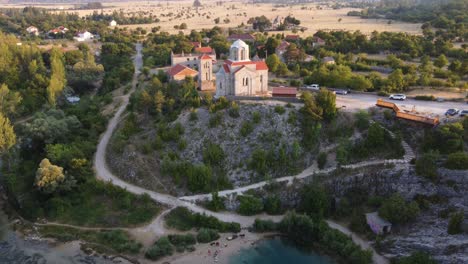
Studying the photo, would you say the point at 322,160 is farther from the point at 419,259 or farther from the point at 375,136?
the point at 419,259

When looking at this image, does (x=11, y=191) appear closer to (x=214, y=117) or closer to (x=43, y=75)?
(x=214, y=117)

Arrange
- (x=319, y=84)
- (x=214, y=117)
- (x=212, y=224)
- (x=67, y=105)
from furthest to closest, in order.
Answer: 1. (x=67, y=105)
2. (x=319, y=84)
3. (x=214, y=117)
4. (x=212, y=224)

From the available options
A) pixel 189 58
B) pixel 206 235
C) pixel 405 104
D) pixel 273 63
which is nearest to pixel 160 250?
pixel 206 235

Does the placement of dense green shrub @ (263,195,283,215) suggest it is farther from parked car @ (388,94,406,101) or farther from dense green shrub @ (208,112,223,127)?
parked car @ (388,94,406,101)

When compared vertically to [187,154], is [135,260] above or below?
below

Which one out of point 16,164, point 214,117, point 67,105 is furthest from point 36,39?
point 214,117

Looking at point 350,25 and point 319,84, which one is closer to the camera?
point 319,84

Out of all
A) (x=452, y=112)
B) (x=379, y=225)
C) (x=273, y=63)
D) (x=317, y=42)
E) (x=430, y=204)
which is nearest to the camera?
(x=379, y=225)

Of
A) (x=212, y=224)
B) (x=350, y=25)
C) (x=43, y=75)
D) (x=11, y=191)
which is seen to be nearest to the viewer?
(x=212, y=224)
